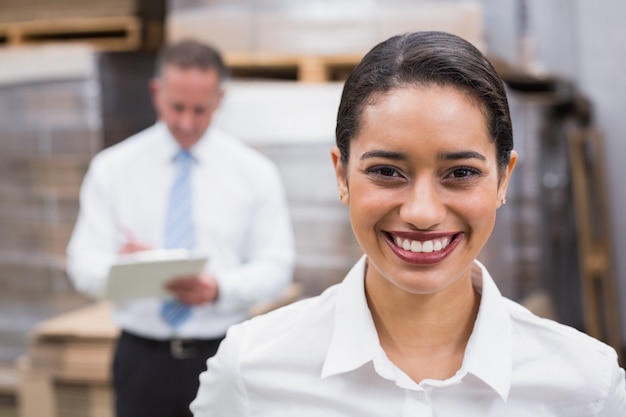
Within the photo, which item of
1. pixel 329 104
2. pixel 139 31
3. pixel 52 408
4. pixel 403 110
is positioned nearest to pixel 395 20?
pixel 329 104

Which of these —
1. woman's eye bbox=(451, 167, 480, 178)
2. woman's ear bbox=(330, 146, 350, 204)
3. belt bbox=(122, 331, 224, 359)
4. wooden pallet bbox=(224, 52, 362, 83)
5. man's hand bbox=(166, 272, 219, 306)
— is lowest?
belt bbox=(122, 331, 224, 359)

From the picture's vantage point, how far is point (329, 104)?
401 cm

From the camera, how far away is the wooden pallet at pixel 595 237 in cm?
568

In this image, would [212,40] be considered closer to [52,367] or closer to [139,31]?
[139,31]

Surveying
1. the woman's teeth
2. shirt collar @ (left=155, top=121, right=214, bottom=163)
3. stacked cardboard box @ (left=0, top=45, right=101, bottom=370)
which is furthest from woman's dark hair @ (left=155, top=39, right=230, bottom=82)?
the woman's teeth

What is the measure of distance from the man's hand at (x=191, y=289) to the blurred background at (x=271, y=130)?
1047 millimetres

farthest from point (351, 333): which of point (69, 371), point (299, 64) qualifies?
point (299, 64)

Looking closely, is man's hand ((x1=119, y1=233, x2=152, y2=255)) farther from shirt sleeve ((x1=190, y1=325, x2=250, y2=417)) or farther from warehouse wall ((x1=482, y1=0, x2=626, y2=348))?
warehouse wall ((x1=482, y1=0, x2=626, y2=348))

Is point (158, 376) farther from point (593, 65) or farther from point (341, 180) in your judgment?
point (593, 65)

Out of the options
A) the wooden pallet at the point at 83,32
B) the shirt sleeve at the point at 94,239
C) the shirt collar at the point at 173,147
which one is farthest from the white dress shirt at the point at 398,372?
the wooden pallet at the point at 83,32

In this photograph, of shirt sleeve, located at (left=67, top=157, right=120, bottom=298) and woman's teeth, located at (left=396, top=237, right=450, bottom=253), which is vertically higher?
woman's teeth, located at (left=396, top=237, right=450, bottom=253)

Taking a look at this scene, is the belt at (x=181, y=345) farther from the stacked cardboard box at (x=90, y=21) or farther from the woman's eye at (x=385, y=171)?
the stacked cardboard box at (x=90, y=21)

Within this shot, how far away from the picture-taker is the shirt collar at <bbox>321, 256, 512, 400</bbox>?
4.28 ft

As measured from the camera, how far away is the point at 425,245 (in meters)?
1.25
